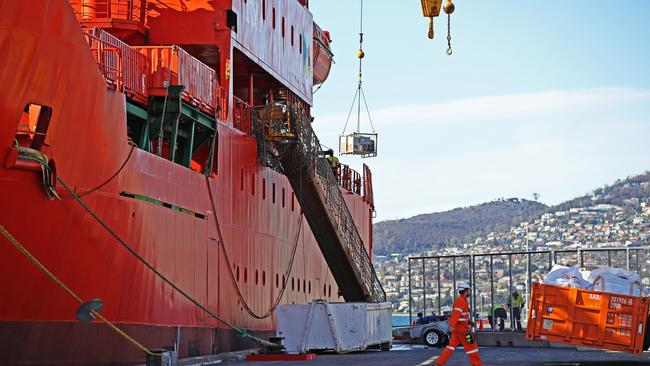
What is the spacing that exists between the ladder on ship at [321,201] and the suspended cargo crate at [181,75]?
4138 millimetres

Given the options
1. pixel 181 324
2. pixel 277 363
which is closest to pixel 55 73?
pixel 181 324

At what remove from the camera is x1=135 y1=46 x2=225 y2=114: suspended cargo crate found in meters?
21.8

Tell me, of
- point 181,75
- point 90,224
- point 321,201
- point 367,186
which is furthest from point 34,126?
point 367,186

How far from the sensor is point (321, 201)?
30547 millimetres

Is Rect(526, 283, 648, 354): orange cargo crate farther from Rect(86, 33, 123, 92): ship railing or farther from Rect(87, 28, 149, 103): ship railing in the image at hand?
Rect(86, 33, 123, 92): ship railing

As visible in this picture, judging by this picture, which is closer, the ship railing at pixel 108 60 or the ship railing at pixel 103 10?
the ship railing at pixel 108 60

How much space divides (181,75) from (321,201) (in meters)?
9.03

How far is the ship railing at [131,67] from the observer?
20.3m

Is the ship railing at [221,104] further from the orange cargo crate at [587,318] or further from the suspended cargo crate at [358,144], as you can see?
the suspended cargo crate at [358,144]

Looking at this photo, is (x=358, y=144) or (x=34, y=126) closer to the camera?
(x=34, y=126)

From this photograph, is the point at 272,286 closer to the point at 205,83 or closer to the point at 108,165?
the point at 205,83

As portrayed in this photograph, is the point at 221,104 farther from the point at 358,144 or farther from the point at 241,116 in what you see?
the point at 358,144

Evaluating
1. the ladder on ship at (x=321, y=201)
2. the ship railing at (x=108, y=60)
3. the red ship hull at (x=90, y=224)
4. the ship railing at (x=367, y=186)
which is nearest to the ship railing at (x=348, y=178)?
the ship railing at (x=367, y=186)

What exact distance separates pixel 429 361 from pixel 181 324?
5059 millimetres
